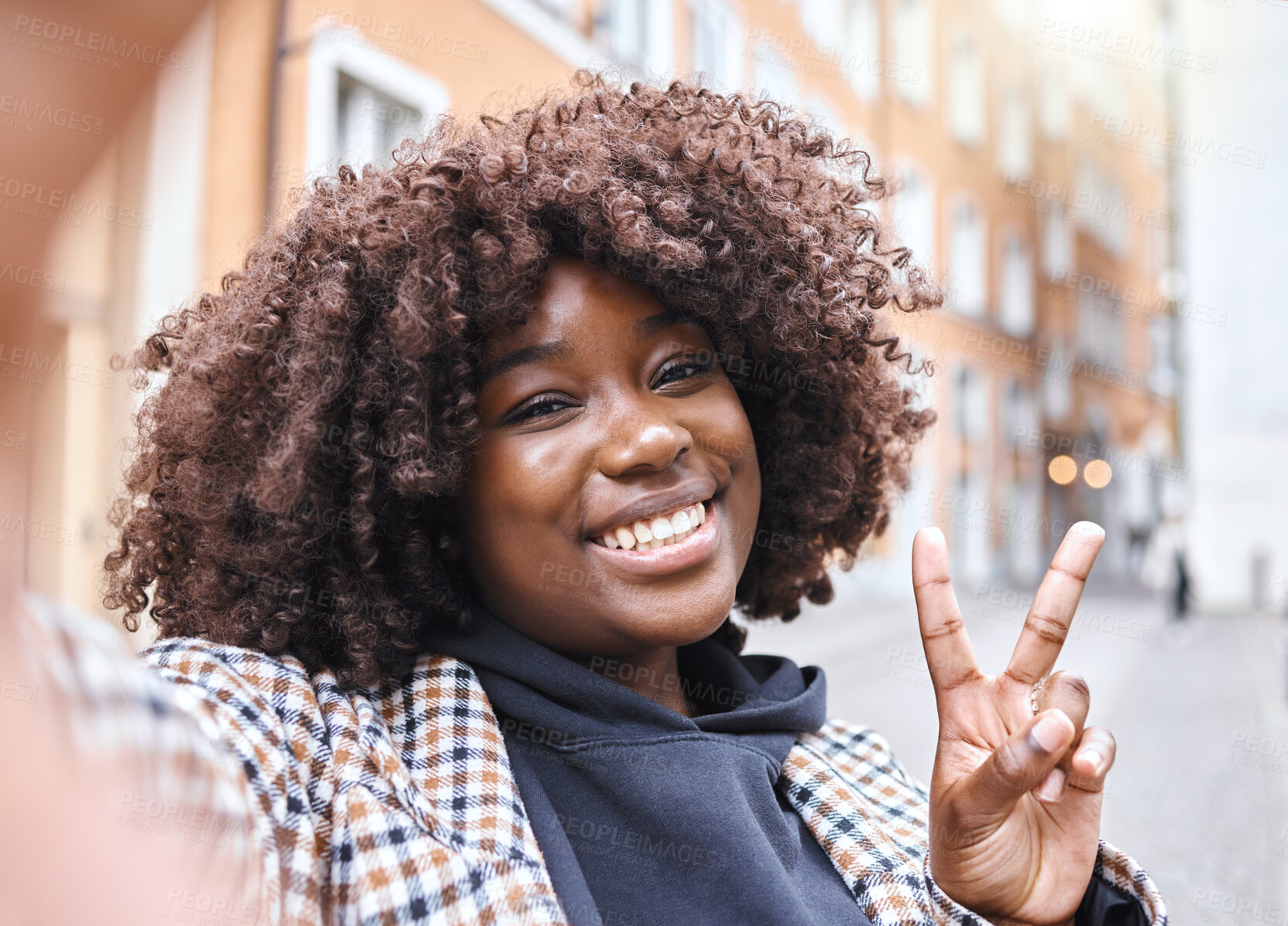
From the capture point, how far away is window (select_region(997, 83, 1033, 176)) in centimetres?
2188

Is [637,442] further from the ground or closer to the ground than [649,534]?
further from the ground

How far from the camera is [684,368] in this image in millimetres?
1833

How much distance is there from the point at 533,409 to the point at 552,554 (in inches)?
9.4

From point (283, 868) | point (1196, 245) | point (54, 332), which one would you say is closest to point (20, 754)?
point (283, 868)

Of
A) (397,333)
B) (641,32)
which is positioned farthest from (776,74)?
(397,333)

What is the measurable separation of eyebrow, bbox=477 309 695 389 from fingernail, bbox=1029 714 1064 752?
34.0 inches

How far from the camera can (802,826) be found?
191cm

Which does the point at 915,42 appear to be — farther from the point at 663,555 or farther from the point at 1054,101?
the point at 663,555

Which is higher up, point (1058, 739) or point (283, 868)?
point (1058, 739)

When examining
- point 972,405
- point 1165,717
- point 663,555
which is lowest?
point 1165,717

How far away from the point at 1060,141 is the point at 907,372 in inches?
1030

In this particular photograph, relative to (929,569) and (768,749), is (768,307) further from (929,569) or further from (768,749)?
(768,749)

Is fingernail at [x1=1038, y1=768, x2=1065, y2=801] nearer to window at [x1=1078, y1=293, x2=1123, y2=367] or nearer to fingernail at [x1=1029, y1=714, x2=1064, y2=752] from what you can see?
fingernail at [x1=1029, y1=714, x2=1064, y2=752]

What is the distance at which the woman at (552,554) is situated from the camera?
161 cm
